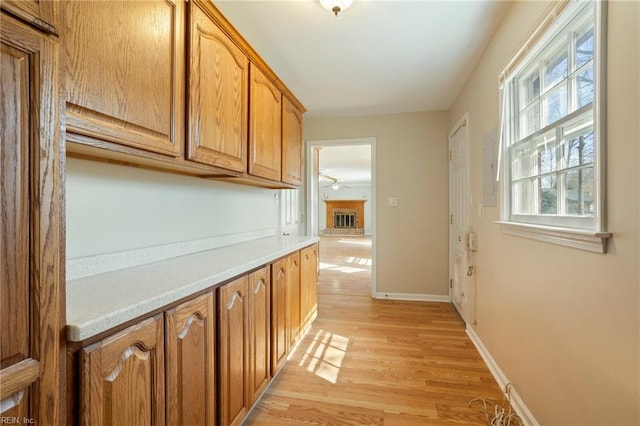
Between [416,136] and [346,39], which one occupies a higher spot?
[346,39]

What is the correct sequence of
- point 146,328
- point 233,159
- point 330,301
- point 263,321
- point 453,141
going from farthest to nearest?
point 330,301, point 453,141, point 233,159, point 263,321, point 146,328

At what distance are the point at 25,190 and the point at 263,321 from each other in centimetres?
132

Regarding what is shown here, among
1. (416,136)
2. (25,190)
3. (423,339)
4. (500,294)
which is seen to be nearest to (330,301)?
(423,339)

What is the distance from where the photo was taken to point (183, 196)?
6.09 ft

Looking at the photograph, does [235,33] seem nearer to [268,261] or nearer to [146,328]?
[268,261]

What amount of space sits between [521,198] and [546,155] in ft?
1.16

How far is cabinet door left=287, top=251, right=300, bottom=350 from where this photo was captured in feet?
7.12

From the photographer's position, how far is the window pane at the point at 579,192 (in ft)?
3.89

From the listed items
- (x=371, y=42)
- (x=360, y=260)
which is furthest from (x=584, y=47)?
(x=360, y=260)

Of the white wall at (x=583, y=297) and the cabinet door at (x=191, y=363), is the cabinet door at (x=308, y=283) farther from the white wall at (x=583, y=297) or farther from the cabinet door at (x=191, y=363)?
the white wall at (x=583, y=297)

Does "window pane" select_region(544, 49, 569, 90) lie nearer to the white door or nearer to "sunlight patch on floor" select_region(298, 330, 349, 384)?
the white door

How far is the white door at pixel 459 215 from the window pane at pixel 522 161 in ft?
3.17

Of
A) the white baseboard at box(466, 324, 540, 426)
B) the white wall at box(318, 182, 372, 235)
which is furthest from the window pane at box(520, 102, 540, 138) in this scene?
the white wall at box(318, 182, 372, 235)

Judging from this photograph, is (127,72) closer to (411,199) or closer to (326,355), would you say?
(326,355)
